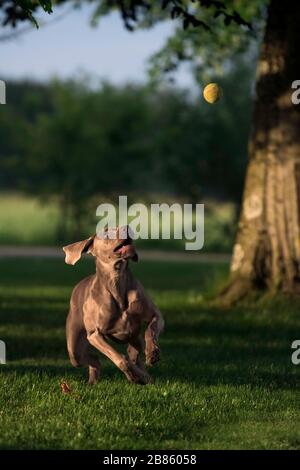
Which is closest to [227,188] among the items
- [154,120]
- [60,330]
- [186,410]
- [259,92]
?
[154,120]

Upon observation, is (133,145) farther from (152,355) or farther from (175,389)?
(152,355)

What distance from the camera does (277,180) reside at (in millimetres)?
17406

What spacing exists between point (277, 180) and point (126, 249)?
30.0 ft

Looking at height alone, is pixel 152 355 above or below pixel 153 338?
below

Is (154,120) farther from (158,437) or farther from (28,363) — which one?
(158,437)

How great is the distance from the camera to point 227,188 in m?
37.2

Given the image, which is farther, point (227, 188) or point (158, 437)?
point (227, 188)

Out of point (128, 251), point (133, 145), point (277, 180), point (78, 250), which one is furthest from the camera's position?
point (133, 145)

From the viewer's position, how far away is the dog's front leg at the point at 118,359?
8742 millimetres

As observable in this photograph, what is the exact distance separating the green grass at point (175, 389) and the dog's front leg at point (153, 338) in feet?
1.57

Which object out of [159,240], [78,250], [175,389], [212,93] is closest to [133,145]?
[159,240]

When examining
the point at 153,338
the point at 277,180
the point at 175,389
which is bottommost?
the point at 175,389

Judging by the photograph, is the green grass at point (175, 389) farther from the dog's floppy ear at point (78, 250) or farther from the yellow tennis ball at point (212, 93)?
the yellow tennis ball at point (212, 93)

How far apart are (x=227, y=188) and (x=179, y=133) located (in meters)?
3.11
